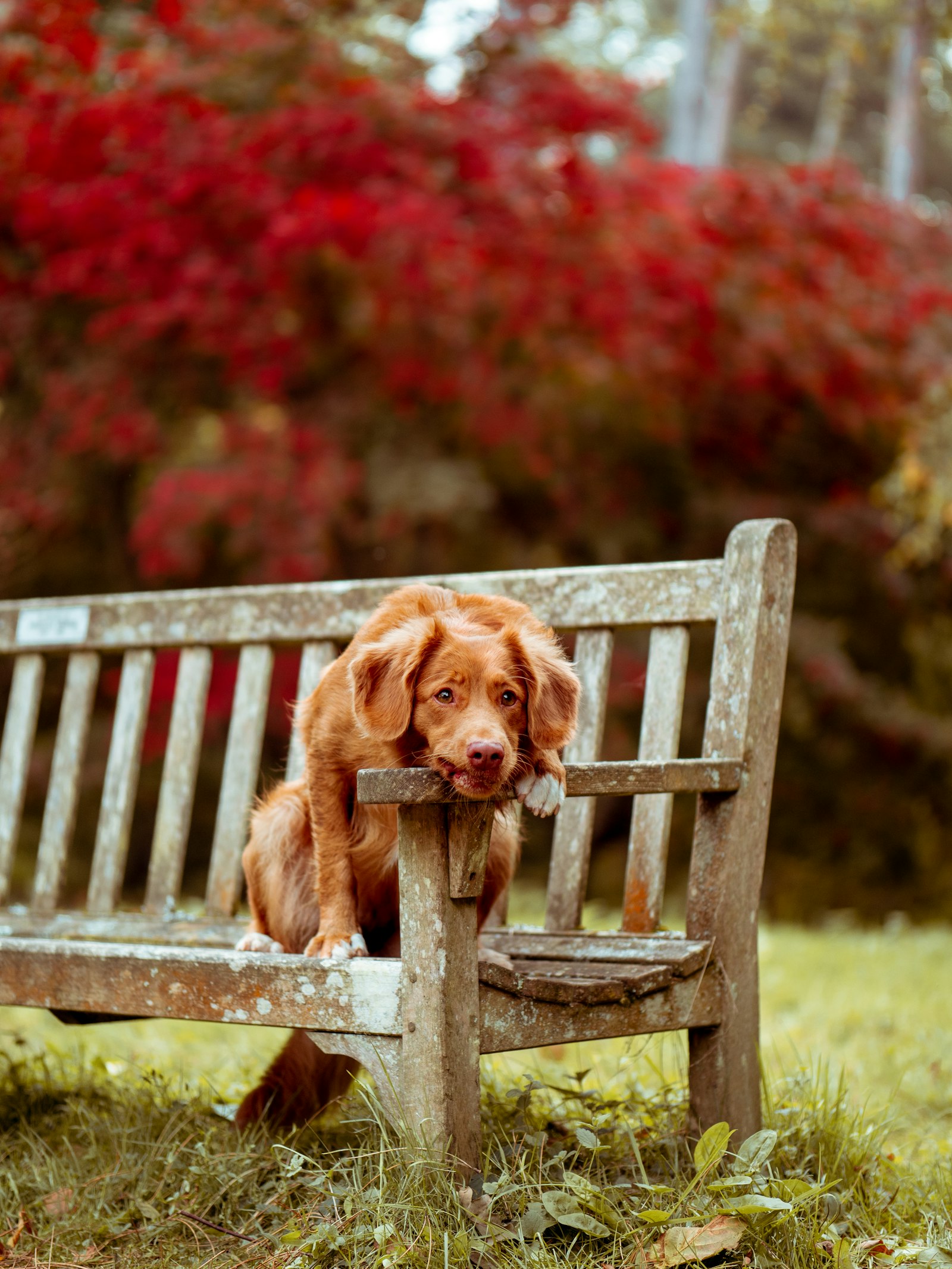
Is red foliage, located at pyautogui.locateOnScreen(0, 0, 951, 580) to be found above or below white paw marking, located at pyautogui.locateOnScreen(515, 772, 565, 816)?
above

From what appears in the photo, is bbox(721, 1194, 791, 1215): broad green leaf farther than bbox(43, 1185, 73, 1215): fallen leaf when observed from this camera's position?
No

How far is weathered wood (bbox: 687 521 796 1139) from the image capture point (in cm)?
299

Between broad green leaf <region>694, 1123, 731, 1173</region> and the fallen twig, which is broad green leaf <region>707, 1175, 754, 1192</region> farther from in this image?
the fallen twig

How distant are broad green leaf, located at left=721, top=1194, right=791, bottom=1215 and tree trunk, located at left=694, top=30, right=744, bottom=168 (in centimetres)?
1163

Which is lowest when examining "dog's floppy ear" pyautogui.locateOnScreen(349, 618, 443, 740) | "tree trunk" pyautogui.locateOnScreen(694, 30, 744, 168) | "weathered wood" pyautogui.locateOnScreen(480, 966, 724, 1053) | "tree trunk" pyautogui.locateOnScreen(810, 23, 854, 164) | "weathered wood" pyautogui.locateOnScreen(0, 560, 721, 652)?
"weathered wood" pyautogui.locateOnScreen(480, 966, 724, 1053)

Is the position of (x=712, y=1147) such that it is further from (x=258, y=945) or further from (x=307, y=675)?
(x=307, y=675)

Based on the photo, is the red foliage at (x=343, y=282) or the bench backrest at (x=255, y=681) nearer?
the bench backrest at (x=255, y=681)

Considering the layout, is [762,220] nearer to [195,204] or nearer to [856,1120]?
[195,204]

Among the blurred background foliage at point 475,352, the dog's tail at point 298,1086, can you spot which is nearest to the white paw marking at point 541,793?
the dog's tail at point 298,1086

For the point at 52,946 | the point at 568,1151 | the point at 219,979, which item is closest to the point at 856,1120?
the point at 568,1151

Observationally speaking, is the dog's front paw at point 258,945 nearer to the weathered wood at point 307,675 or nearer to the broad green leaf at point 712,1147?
the weathered wood at point 307,675

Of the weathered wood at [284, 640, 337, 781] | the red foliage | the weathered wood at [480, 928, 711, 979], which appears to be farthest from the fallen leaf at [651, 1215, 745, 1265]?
the red foliage

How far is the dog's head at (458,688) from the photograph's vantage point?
2.64 metres

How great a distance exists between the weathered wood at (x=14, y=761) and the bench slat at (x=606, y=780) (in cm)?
188
